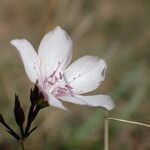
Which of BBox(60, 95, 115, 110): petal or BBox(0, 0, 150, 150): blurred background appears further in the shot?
BBox(0, 0, 150, 150): blurred background

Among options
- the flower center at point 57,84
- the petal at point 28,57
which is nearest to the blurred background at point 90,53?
the flower center at point 57,84

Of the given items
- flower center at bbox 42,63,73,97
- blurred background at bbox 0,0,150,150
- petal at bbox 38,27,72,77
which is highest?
petal at bbox 38,27,72,77

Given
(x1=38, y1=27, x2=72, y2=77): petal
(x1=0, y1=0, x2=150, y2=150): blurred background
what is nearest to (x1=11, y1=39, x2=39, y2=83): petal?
(x1=38, y1=27, x2=72, y2=77): petal

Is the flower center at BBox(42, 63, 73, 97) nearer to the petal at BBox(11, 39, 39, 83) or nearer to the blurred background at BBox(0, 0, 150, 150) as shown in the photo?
the petal at BBox(11, 39, 39, 83)

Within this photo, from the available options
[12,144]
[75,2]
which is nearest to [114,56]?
[75,2]

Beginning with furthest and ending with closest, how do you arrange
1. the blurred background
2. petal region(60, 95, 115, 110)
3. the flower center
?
the blurred background → the flower center → petal region(60, 95, 115, 110)

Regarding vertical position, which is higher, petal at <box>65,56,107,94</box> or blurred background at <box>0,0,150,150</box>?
petal at <box>65,56,107,94</box>
